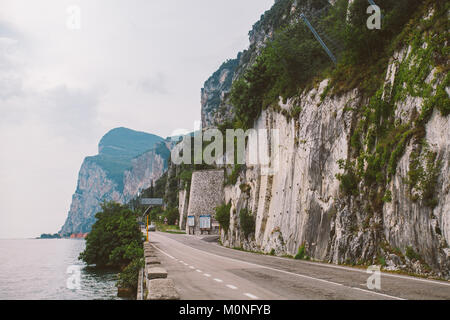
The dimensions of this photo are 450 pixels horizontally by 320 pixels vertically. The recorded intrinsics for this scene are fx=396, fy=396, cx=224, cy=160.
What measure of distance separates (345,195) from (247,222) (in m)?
18.9

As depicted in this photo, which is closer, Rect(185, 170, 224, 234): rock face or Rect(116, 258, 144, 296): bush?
Rect(116, 258, 144, 296): bush

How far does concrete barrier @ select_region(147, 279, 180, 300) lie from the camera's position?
7.28m

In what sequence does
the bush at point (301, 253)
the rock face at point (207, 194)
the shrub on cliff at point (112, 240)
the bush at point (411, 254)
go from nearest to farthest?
the bush at point (411, 254) < the bush at point (301, 253) < the shrub on cliff at point (112, 240) < the rock face at point (207, 194)

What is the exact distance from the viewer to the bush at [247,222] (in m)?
38.9

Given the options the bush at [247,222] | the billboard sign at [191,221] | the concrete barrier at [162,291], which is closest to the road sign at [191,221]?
the billboard sign at [191,221]

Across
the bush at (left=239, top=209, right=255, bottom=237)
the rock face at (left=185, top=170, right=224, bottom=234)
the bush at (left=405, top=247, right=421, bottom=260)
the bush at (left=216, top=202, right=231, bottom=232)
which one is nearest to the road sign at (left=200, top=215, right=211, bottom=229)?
the rock face at (left=185, top=170, right=224, bottom=234)

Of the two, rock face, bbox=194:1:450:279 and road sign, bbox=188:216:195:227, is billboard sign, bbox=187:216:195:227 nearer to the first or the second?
road sign, bbox=188:216:195:227

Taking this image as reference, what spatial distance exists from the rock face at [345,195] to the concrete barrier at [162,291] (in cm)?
959

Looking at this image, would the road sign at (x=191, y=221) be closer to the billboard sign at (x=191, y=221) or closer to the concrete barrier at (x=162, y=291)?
the billboard sign at (x=191, y=221)

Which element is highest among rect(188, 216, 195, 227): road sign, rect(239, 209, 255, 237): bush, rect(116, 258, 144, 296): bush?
rect(239, 209, 255, 237): bush

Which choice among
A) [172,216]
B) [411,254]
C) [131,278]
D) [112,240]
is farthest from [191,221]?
[411,254]

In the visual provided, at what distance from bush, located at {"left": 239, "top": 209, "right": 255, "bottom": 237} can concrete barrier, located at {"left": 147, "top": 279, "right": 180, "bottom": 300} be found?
30484 millimetres

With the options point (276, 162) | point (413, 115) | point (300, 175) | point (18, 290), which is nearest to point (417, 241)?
point (413, 115)

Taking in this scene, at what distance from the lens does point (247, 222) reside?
39.2 m
